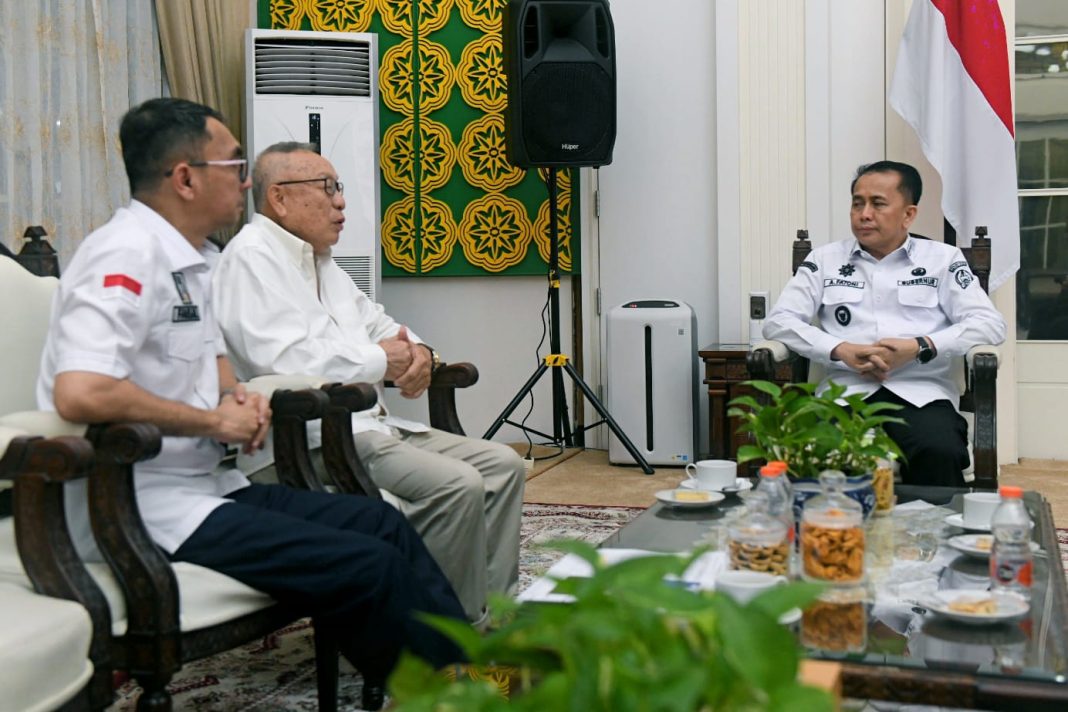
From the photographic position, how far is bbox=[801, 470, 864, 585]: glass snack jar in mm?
1606

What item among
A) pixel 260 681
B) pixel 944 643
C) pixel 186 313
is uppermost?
pixel 186 313

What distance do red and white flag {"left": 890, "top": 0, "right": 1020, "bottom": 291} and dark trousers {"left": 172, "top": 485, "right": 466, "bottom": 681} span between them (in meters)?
3.04

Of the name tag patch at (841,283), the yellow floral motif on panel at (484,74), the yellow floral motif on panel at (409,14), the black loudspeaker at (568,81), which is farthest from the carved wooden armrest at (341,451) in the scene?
the yellow floral motif on panel at (409,14)

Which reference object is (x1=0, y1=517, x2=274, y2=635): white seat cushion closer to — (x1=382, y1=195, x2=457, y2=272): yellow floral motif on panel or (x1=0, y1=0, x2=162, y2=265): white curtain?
(x1=0, y1=0, x2=162, y2=265): white curtain

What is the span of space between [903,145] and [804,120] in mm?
392

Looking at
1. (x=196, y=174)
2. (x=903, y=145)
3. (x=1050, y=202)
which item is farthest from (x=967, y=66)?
(x=196, y=174)

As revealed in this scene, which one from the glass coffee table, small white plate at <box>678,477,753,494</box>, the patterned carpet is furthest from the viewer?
small white plate at <box>678,477,753,494</box>

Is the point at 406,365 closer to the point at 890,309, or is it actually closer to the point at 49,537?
the point at 49,537

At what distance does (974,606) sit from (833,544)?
20 centimetres

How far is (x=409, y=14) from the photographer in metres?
5.12

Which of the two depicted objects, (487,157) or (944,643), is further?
(487,157)

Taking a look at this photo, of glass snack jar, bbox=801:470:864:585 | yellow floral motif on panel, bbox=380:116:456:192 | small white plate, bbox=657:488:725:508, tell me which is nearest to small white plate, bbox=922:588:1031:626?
glass snack jar, bbox=801:470:864:585

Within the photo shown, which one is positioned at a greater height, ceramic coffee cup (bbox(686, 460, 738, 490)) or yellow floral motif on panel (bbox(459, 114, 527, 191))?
yellow floral motif on panel (bbox(459, 114, 527, 191))

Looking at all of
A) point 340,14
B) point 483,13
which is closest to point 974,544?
point 483,13
